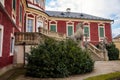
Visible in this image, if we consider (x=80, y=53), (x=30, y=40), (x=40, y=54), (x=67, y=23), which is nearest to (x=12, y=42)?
(x=30, y=40)

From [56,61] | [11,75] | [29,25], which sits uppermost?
[29,25]

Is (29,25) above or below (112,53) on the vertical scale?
above

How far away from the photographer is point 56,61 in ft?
29.4

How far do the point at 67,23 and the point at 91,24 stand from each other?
16.8 feet

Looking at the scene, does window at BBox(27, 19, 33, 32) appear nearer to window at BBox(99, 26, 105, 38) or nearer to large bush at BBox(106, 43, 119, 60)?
large bush at BBox(106, 43, 119, 60)

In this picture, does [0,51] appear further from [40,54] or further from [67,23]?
[67,23]

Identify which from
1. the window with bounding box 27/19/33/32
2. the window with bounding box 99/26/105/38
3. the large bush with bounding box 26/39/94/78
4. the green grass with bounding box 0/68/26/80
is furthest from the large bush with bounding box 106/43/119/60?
the green grass with bounding box 0/68/26/80

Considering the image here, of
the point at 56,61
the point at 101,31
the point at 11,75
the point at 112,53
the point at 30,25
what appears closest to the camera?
the point at 56,61

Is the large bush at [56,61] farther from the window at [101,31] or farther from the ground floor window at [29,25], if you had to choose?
the window at [101,31]

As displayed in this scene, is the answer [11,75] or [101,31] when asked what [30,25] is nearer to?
[101,31]

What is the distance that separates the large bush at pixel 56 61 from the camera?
28.6 feet

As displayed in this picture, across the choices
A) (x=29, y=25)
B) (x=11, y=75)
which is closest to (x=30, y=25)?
(x=29, y=25)

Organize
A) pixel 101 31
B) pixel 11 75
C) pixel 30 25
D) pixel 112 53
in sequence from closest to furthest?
pixel 11 75 → pixel 112 53 → pixel 30 25 → pixel 101 31

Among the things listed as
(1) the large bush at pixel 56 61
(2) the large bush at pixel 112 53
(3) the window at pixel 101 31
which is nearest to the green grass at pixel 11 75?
(1) the large bush at pixel 56 61
